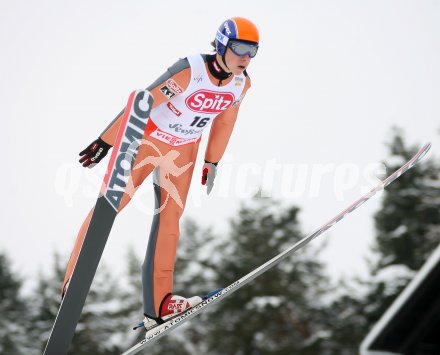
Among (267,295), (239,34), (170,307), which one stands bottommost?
(170,307)

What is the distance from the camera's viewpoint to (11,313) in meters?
26.9

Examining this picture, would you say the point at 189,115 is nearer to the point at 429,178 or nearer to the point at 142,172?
the point at 142,172

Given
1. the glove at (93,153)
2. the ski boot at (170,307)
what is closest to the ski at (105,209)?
the glove at (93,153)

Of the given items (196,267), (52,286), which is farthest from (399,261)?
(52,286)

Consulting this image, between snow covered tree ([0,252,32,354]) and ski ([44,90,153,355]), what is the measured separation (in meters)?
22.2

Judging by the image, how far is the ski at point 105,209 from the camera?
11.1ft

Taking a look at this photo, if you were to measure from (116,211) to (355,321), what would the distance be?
754 inches

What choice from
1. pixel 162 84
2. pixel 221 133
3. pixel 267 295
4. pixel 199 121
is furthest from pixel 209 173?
pixel 267 295

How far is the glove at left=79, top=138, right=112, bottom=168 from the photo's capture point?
371 cm

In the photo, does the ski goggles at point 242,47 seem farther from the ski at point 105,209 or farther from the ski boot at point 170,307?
the ski boot at point 170,307

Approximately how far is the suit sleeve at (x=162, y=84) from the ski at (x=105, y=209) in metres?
0.34

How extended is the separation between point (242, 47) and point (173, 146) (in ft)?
2.33

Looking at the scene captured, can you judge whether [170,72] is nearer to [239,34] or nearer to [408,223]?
[239,34]

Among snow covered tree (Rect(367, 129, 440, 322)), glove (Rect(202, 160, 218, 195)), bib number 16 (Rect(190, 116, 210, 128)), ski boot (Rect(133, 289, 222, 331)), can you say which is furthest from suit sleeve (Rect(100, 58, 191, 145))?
snow covered tree (Rect(367, 129, 440, 322))
